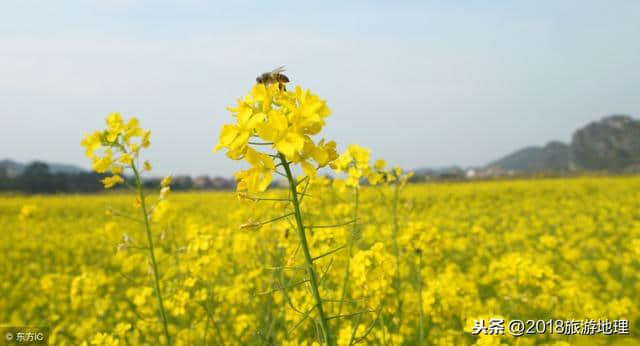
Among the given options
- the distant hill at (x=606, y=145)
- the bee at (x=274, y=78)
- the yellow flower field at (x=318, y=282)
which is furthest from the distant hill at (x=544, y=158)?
the bee at (x=274, y=78)

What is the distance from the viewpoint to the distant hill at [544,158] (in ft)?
315

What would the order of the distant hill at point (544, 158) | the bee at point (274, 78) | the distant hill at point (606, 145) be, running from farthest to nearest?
the distant hill at point (544, 158) < the distant hill at point (606, 145) < the bee at point (274, 78)

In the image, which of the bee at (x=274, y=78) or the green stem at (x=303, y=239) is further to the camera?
the bee at (x=274, y=78)

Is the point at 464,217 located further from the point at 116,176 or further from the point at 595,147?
the point at 595,147

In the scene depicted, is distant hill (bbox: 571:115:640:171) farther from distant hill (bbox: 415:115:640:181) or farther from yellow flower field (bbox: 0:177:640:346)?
yellow flower field (bbox: 0:177:640:346)

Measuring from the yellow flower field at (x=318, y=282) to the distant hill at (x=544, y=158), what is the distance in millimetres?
62913

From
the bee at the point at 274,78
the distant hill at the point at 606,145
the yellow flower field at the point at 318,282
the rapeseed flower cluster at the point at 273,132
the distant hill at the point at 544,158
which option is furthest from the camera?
the distant hill at the point at 544,158

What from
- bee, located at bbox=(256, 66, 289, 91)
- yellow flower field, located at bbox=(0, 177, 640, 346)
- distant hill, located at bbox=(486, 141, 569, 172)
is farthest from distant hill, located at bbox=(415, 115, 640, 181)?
bee, located at bbox=(256, 66, 289, 91)

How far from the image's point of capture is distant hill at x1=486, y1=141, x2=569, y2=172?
95.9 meters

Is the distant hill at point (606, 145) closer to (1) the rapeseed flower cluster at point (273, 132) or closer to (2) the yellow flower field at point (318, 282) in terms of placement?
(2) the yellow flower field at point (318, 282)

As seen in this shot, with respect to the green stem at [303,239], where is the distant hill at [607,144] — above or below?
above

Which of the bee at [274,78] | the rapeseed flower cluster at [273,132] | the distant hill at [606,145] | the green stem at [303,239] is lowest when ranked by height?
the green stem at [303,239]

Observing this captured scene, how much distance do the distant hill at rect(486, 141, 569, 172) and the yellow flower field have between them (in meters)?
62.9

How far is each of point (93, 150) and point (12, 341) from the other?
124 inches
